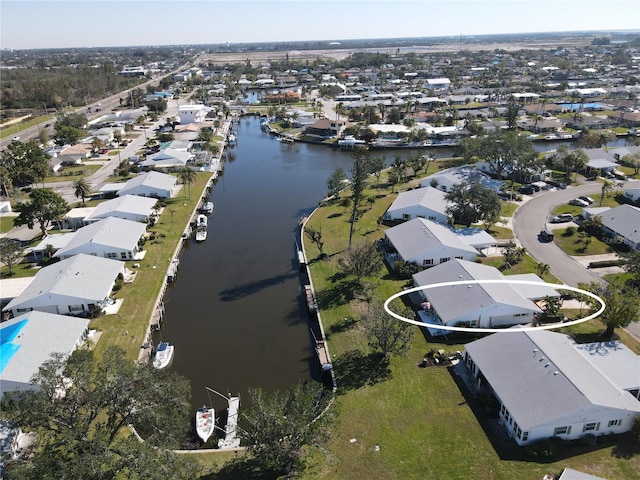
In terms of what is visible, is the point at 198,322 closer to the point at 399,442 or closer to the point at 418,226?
the point at 399,442

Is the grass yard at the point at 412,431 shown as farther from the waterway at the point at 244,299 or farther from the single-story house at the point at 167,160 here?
the single-story house at the point at 167,160

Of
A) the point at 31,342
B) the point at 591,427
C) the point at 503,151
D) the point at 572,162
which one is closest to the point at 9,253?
the point at 31,342

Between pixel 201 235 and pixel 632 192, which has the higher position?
pixel 632 192

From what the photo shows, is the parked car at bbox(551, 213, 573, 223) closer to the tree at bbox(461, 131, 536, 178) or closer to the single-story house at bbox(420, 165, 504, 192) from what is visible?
the single-story house at bbox(420, 165, 504, 192)

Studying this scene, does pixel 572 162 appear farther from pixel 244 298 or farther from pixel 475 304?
pixel 244 298

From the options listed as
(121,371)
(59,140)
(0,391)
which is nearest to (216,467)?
(121,371)

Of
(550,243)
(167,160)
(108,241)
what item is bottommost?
(550,243)

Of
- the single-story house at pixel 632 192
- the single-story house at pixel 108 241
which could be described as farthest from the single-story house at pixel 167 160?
the single-story house at pixel 632 192
